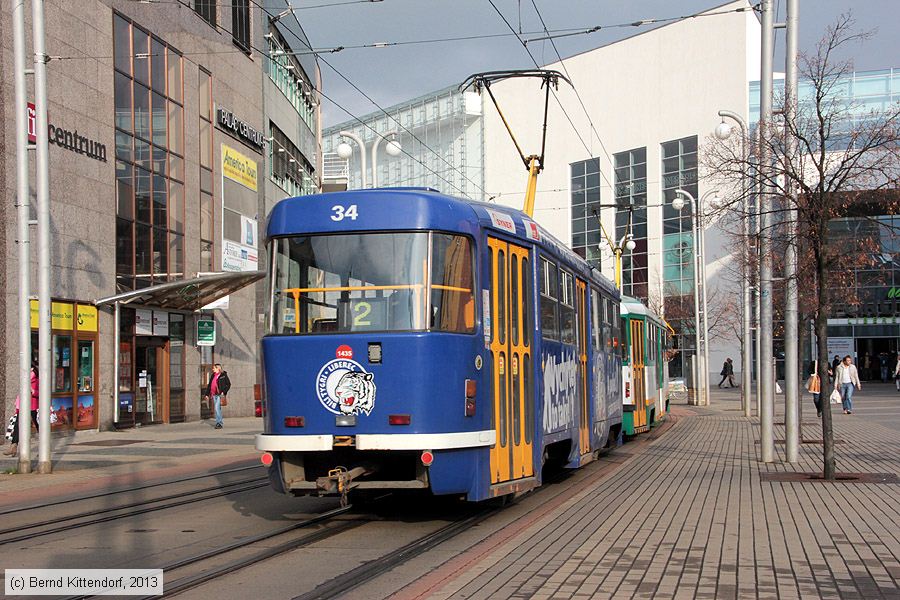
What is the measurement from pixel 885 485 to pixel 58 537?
31.5 feet

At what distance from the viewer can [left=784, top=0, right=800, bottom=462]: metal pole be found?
596 inches

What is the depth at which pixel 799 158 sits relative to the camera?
15.0 meters

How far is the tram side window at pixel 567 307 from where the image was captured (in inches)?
545

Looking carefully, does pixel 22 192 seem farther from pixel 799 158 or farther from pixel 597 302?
pixel 799 158

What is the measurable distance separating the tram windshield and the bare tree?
5.91 meters

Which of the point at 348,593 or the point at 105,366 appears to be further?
the point at 105,366

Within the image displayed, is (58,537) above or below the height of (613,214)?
below

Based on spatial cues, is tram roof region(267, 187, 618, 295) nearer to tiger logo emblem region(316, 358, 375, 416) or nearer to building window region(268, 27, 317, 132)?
tiger logo emblem region(316, 358, 375, 416)

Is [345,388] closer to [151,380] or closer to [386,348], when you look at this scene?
[386,348]

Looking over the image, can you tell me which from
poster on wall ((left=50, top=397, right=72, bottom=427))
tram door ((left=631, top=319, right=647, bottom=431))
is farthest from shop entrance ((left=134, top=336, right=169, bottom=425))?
tram door ((left=631, top=319, right=647, bottom=431))

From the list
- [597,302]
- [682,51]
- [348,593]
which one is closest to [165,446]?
[597,302]

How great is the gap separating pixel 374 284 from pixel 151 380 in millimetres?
21875

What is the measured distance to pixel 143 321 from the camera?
98.3 feet

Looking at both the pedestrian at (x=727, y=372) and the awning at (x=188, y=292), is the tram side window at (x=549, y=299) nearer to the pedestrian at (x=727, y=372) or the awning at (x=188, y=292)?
the awning at (x=188, y=292)
